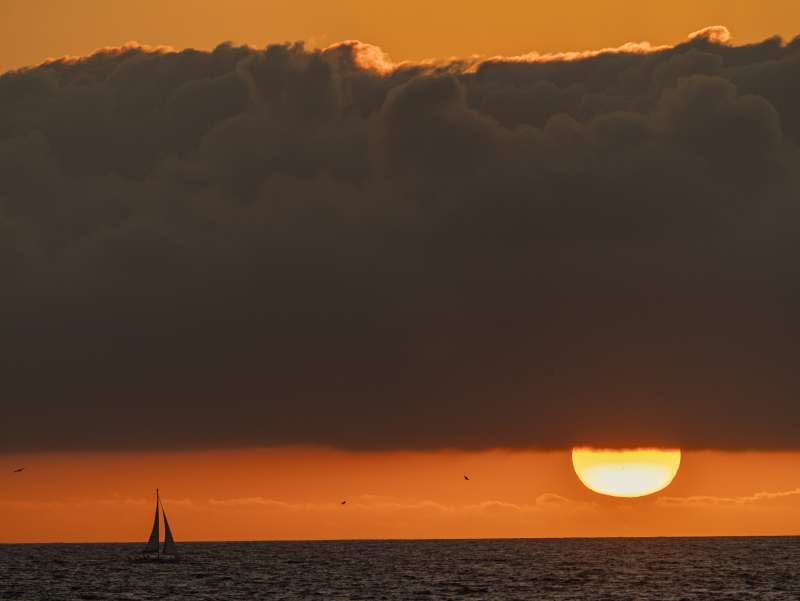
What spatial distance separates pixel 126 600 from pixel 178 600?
8478 millimetres

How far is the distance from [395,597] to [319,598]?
9.77 meters

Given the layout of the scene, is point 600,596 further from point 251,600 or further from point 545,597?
point 251,600

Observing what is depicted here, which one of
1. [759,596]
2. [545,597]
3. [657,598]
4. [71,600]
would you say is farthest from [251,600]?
[759,596]

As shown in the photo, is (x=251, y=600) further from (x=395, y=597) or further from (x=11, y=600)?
(x=11, y=600)

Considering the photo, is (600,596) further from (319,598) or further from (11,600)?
(11,600)

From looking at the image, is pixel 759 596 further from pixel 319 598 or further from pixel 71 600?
pixel 71 600

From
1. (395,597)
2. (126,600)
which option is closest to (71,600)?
(126,600)

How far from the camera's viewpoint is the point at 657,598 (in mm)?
193750

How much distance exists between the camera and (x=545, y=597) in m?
196

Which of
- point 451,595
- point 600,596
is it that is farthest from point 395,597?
point 600,596

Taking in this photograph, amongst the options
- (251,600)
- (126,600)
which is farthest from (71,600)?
(251,600)

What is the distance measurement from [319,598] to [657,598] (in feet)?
140

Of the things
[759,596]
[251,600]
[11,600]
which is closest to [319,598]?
[251,600]

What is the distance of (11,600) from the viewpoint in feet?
641
